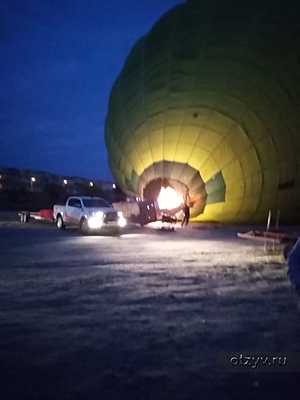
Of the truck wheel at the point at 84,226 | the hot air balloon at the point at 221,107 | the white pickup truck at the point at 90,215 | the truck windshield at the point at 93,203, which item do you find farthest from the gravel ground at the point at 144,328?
the truck windshield at the point at 93,203

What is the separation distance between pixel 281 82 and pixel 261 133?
187 centimetres

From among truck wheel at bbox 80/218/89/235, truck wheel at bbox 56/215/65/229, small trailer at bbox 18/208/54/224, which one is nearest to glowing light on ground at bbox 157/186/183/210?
truck wheel at bbox 80/218/89/235

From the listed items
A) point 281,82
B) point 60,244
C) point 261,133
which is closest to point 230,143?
point 261,133

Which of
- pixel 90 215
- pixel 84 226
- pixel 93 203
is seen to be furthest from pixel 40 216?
pixel 90 215

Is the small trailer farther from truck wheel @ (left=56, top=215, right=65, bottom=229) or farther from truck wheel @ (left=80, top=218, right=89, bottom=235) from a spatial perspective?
truck wheel @ (left=80, top=218, right=89, bottom=235)

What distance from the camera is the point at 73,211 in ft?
70.1

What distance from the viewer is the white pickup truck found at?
2017 centimetres

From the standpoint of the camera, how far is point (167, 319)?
5863 millimetres

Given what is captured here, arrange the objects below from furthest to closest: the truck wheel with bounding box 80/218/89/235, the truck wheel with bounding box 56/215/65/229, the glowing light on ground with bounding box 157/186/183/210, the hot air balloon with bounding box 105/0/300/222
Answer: the truck wheel with bounding box 56/215/65/229, the glowing light on ground with bounding box 157/186/183/210, the truck wheel with bounding box 80/218/89/235, the hot air balloon with bounding box 105/0/300/222

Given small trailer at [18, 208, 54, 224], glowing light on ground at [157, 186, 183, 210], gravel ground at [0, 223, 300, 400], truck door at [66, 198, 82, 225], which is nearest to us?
gravel ground at [0, 223, 300, 400]

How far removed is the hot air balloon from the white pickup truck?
230 cm

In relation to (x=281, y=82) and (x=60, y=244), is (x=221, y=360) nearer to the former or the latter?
(x=60, y=244)

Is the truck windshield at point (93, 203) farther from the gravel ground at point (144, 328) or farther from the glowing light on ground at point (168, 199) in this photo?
the gravel ground at point (144, 328)

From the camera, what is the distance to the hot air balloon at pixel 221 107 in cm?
1706
